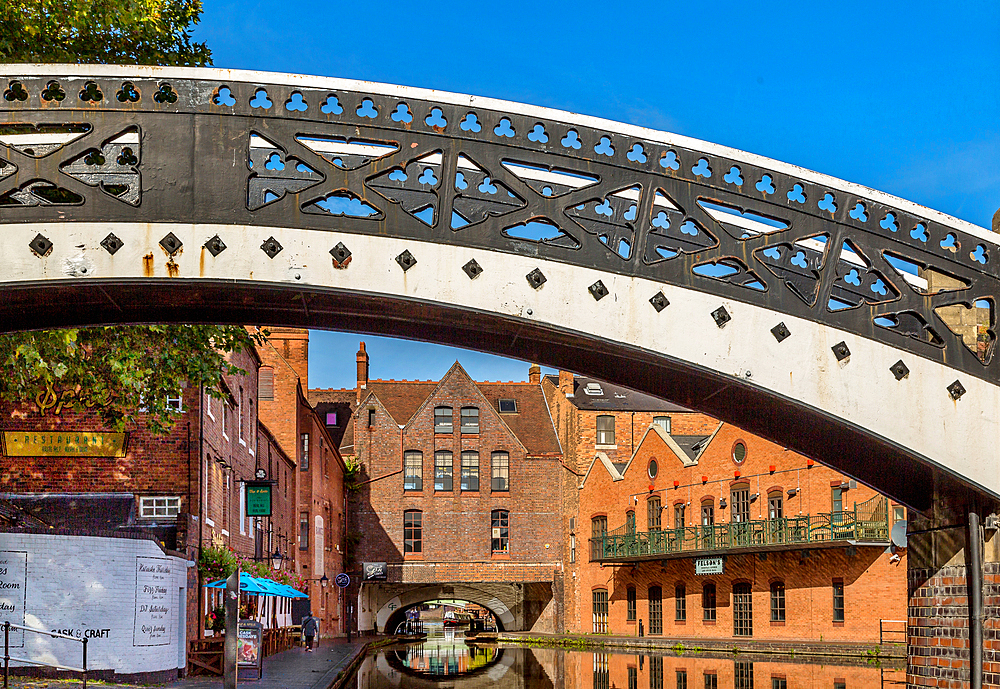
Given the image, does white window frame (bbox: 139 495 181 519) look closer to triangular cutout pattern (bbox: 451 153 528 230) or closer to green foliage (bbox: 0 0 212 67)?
green foliage (bbox: 0 0 212 67)

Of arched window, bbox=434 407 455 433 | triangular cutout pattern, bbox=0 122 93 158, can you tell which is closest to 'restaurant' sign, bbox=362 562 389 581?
arched window, bbox=434 407 455 433

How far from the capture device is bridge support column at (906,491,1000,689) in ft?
27.6

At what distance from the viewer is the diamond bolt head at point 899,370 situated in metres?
8.33

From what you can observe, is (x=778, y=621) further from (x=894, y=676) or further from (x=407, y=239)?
(x=407, y=239)

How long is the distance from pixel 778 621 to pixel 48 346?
1166 inches

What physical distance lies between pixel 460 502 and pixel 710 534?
55.1 feet

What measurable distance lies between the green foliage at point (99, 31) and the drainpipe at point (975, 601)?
484 inches

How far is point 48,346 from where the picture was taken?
14.5 m

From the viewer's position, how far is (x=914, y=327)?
8.57 metres

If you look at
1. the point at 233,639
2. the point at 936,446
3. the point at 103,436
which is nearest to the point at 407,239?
the point at 936,446

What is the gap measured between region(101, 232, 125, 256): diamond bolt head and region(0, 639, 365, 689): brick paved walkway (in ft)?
33.6

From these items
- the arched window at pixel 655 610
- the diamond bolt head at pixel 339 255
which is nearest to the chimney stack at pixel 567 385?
the arched window at pixel 655 610

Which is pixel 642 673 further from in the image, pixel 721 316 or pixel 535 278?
pixel 535 278

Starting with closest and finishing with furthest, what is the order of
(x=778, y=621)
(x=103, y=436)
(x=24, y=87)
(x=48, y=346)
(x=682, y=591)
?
1. (x=24, y=87)
2. (x=48, y=346)
3. (x=103, y=436)
4. (x=778, y=621)
5. (x=682, y=591)
